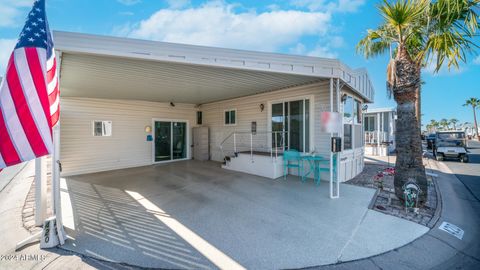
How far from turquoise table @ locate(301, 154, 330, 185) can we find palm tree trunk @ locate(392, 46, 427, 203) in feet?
6.30

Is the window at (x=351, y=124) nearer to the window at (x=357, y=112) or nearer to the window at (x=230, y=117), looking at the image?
the window at (x=357, y=112)

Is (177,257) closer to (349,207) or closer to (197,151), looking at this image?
(349,207)

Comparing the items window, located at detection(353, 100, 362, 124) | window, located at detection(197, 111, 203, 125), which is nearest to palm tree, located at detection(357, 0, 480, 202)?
window, located at detection(353, 100, 362, 124)

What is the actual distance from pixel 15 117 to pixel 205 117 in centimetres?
798

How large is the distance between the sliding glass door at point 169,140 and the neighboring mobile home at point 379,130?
11.8m

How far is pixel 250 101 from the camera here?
7828 millimetres

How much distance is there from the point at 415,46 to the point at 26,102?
6.65 m

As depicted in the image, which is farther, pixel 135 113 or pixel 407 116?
pixel 135 113

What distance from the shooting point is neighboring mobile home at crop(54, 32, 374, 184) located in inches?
144

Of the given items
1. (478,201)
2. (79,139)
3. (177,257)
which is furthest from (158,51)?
(478,201)

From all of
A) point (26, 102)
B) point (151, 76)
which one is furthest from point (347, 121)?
point (26, 102)

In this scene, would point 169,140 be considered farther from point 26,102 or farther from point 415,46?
point 415,46

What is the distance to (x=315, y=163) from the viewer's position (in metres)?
5.90

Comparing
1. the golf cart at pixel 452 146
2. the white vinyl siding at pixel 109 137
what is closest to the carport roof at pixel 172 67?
the white vinyl siding at pixel 109 137
